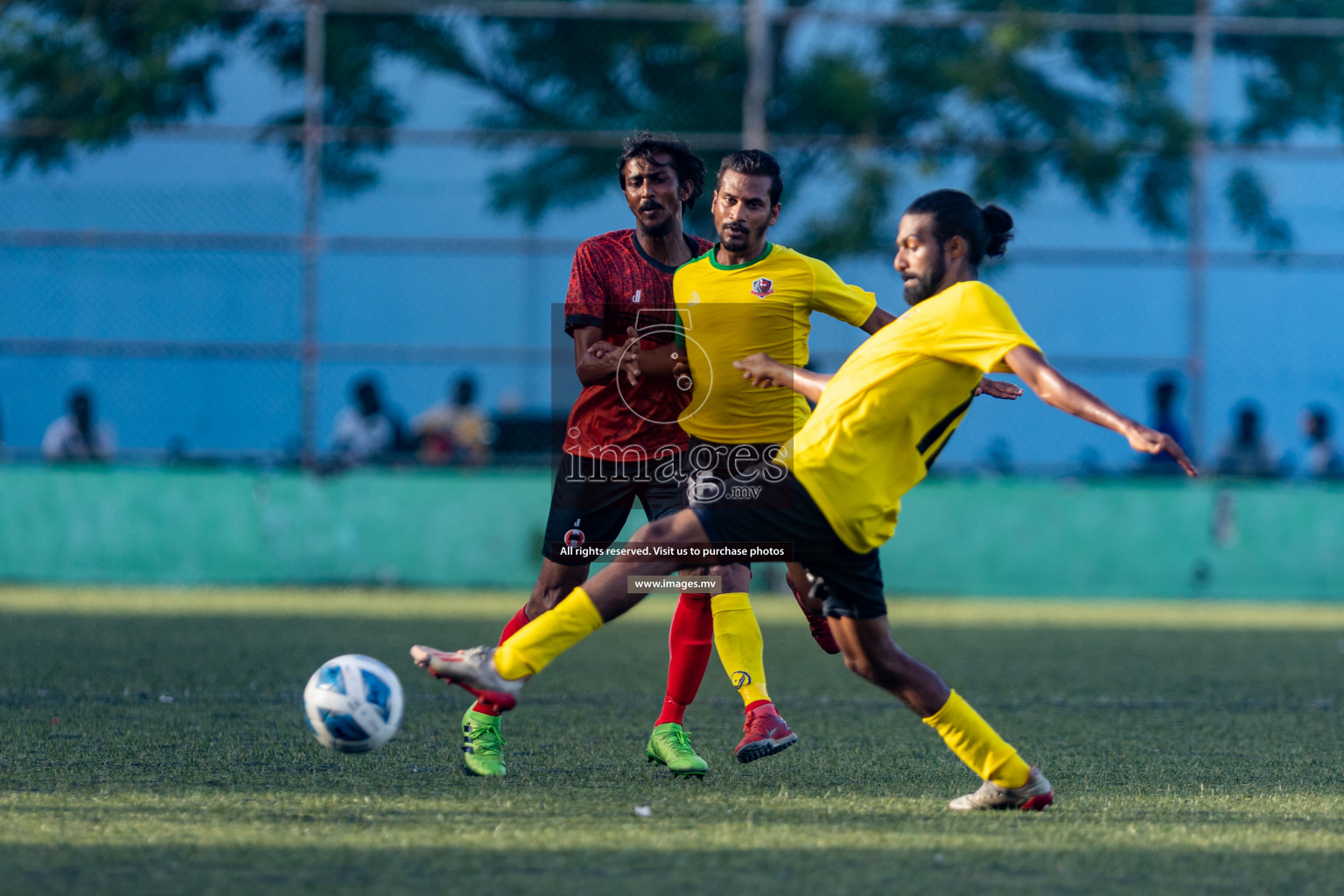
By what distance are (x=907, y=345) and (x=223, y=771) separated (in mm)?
2366

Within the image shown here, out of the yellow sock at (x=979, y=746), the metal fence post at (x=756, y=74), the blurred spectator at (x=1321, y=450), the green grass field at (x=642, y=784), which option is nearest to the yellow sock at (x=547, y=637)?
the green grass field at (x=642, y=784)

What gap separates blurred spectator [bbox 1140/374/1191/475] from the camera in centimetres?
1372

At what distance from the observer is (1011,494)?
44.9 feet

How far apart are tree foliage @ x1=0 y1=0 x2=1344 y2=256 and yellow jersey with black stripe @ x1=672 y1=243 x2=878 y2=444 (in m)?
9.07

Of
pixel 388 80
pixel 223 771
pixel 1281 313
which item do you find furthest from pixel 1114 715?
pixel 1281 313

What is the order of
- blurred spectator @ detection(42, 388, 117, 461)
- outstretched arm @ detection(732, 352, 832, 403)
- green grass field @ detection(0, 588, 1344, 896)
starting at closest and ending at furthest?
green grass field @ detection(0, 588, 1344, 896) → outstretched arm @ detection(732, 352, 832, 403) → blurred spectator @ detection(42, 388, 117, 461)

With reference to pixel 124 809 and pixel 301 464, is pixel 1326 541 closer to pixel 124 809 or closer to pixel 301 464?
pixel 301 464

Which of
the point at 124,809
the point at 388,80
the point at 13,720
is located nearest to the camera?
the point at 124,809

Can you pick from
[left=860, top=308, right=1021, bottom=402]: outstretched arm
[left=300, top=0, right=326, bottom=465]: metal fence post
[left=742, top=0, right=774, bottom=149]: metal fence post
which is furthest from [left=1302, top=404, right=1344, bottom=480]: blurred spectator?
[left=860, top=308, right=1021, bottom=402]: outstretched arm

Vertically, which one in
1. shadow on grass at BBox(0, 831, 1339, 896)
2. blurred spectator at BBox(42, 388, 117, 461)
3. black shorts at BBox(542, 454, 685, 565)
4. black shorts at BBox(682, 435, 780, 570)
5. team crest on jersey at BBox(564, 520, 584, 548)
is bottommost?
shadow on grass at BBox(0, 831, 1339, 896)

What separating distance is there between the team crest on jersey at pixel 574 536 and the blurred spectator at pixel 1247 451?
32.7 feet

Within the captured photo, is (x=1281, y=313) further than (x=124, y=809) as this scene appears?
Yes

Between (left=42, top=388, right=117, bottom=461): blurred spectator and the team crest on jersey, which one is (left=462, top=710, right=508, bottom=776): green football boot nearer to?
the team crest on jersey

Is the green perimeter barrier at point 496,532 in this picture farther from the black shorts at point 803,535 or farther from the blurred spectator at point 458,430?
the black shorts at point 803,535
